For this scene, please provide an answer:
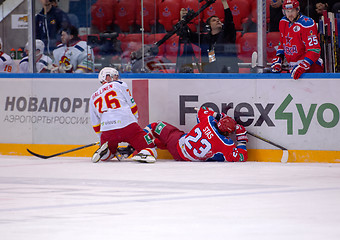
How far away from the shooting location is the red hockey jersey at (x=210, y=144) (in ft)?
26.8

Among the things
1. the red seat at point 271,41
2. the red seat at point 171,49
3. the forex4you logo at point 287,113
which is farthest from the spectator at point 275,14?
the red seat at point 171,49

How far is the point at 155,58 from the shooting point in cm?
898

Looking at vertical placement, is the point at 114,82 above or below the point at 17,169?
above

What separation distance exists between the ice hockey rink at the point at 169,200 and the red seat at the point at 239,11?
1591mm

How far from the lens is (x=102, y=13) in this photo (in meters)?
9.38

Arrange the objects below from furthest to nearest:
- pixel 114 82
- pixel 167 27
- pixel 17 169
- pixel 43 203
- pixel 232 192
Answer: pixel 167 27 < pixel 114 82 < pixel 17 169 < pixel 232 192 < pixel 43 203

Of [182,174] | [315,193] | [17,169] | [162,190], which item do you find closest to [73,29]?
[17,169]

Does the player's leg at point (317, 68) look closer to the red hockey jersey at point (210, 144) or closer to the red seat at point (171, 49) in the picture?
the red hockey jersey at point (210, 144)

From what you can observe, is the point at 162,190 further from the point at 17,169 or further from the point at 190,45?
the point at 190,45

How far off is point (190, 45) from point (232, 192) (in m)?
3.05

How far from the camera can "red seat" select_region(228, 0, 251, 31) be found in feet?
28.5

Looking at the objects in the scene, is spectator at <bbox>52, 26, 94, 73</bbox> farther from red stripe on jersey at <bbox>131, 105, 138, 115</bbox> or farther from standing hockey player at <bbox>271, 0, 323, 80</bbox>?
standing hockey player at <bbox>271, 0, 323, 80</bbox>

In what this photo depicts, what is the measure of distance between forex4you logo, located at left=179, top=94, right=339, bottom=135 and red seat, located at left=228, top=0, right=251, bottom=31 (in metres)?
0.88

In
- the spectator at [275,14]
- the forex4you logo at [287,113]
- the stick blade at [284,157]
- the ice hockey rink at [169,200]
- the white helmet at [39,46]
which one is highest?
the spectator at [275,14]
